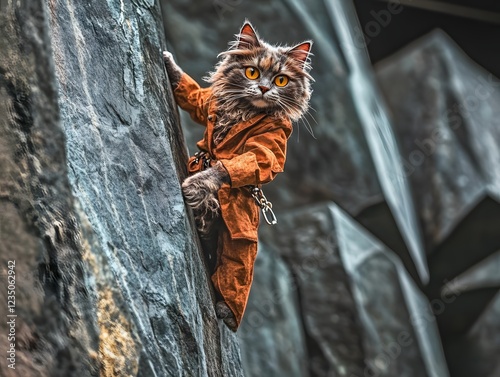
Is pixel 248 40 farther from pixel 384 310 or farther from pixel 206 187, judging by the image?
pixel 384 310

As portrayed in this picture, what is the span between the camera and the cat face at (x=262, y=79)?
379cm

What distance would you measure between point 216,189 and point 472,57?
27.1 ft

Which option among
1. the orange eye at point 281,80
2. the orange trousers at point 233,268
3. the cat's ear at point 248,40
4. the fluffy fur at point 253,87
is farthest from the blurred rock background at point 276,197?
the orange eye at point 281,80

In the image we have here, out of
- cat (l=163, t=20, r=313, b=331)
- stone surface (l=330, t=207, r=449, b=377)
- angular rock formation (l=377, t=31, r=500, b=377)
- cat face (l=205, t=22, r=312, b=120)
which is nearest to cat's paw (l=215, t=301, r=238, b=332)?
cat (l=163, t=20, r=313, b=331)

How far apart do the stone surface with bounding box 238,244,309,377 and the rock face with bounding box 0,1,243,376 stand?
390 cm

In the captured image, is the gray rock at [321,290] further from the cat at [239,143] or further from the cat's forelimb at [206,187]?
the cat's forelimb at [206,187]

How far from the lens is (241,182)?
3.48 meters

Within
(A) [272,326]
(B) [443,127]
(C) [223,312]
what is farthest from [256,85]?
(B) [443,127]

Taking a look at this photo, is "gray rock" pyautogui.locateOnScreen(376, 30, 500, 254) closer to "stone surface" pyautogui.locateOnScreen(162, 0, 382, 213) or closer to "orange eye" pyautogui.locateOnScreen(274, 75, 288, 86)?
"stone surface" pyautogui.locateOnScreen(162, 0, 382, 213)

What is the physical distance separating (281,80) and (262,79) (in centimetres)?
11

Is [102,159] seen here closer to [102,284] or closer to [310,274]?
[102,284]

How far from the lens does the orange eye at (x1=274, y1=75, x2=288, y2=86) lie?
3.84 meters

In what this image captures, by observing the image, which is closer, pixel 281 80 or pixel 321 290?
pixel 281 80

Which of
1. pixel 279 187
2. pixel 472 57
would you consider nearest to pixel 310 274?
pixel 279 187
